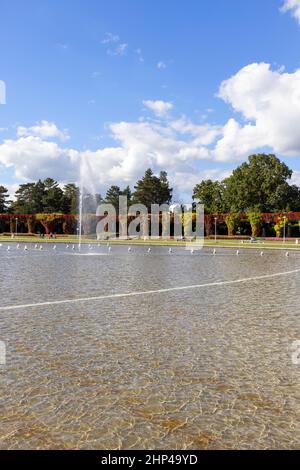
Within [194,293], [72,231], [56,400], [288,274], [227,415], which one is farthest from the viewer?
[72,231]

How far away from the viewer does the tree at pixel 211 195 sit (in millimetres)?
94750

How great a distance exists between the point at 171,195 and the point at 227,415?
115072 mm

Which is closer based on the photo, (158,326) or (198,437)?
(198,437)

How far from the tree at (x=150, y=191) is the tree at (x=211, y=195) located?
14.5 m

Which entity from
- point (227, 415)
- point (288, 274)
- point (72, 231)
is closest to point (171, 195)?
point (72, 231)

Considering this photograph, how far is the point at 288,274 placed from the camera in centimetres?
1986

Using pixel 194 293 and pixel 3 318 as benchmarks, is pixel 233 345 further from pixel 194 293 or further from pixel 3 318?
pixel 194 293

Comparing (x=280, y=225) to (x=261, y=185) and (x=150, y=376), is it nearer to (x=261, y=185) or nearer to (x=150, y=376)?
(x=261, y=185)

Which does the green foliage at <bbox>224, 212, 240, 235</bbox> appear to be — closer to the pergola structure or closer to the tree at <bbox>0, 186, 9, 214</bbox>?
the pergola structure

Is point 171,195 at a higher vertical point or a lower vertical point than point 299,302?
higher

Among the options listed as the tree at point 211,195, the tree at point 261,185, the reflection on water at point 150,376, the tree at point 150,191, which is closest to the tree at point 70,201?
the tree at point 150,191

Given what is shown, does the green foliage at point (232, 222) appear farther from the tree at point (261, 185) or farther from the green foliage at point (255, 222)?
the tree at point (261, 185)

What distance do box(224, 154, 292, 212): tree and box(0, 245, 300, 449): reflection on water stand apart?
78105 millimetres

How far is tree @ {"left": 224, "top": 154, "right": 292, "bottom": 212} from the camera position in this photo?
86.5 metres
